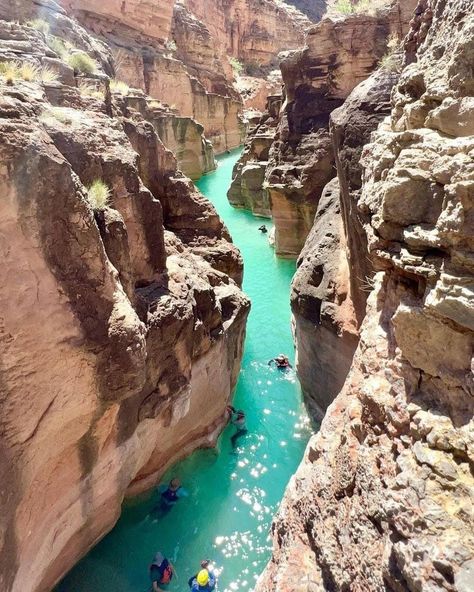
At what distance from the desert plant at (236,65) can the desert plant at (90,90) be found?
37.7m

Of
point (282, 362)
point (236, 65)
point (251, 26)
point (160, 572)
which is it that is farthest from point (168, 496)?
point (251, 26)

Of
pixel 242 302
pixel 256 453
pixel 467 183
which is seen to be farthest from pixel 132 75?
pixel 467 183

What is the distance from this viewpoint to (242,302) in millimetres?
9141

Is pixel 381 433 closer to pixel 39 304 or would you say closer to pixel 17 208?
pixel 39 304

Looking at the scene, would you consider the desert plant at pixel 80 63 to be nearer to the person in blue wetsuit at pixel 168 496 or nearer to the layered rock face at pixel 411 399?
the layered rock face at pixel 411 399

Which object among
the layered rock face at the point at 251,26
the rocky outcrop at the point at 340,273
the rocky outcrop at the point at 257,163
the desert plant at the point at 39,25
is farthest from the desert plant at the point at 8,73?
the layered rock face at the point at 251,26

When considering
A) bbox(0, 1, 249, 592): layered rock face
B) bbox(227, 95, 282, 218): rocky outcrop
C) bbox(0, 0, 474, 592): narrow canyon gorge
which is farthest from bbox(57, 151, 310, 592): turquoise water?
bbox(227, 95, 282, 218): rocky outcrop

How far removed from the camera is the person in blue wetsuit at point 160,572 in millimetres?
6344

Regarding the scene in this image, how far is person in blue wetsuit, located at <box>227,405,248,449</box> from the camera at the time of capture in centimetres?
919

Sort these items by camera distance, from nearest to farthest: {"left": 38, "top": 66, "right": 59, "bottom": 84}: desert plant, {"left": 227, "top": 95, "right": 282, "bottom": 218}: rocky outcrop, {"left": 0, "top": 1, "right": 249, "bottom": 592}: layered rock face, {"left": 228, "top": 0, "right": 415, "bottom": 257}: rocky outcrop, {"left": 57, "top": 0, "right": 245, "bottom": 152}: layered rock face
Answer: {"left": 0, "top": 1, "right": 249, "bottom": 592}: layered rock face → {"left": 38, "top": 66, "right": 59, "bottom": 84}: desert plant → {"left": 228, "top": 0, "right": 415, "bottom": 257}: rocky outcrop → {"left": 227, "top": 95, "right": 282, "bottom": 218}: rocky outcrop → {"left": 57, "top": 0, "right": 245, "bottom": 152}: layered rock face

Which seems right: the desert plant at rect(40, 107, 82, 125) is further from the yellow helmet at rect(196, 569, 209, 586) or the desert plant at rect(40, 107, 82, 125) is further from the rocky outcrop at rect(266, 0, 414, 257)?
the rocky outcrop at rect(266, 0, 414, 257)

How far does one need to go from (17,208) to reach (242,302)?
5755 mm

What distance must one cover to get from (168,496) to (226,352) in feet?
9.44

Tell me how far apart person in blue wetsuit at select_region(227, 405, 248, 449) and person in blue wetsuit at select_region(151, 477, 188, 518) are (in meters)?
1.74
